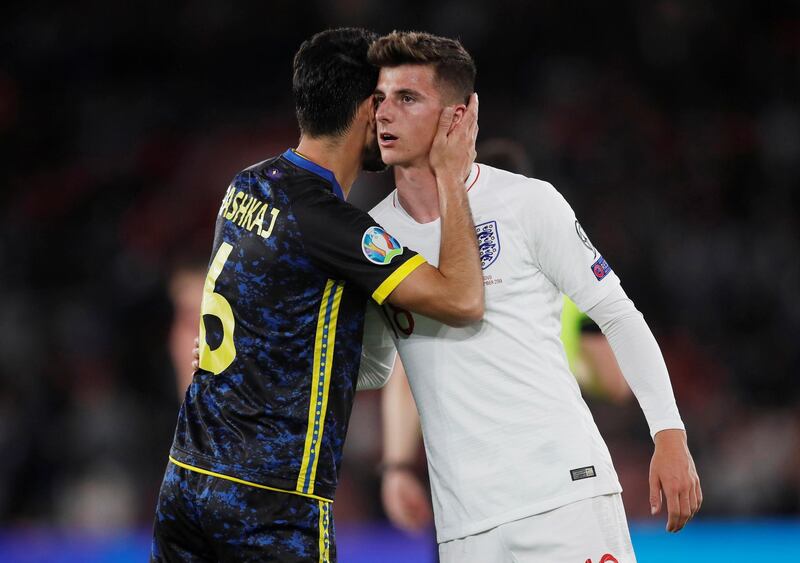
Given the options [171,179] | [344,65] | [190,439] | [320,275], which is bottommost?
[190,439]

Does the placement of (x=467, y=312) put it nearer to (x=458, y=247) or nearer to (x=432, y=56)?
(x=458, y=247)

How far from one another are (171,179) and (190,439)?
23.1 feet

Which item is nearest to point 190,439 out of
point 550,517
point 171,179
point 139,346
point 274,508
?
point 274,508

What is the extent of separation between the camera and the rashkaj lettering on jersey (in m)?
2.85

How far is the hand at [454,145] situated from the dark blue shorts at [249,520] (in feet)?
3.10

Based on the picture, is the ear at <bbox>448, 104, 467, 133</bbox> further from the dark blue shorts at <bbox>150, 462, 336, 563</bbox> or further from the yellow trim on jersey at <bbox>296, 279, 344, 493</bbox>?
the dark blue shorts at <bbox>150, 462, 336, 563</bbox>

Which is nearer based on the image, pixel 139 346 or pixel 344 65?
pixel 344 65

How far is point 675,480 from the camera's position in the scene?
2693 millimetres

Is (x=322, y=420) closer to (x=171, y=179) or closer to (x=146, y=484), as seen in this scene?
(x=146, y=484)

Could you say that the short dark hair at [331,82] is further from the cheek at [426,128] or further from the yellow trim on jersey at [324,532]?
the yellow trim on jersey at [324,532]

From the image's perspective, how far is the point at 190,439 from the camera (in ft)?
9.29

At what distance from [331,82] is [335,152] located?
0.19 metres

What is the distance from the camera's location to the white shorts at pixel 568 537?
2.71 meters

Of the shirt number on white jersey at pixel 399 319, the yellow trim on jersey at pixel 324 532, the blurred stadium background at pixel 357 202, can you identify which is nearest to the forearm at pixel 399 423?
the shirt number on white jersey at pixel 399 319
